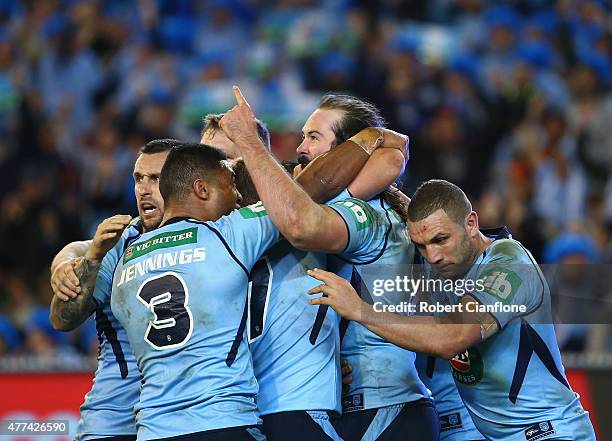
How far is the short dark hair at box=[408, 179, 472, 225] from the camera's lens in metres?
4.63

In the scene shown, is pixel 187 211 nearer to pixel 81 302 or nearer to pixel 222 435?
pixel 81 302

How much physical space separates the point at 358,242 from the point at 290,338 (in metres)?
0.53

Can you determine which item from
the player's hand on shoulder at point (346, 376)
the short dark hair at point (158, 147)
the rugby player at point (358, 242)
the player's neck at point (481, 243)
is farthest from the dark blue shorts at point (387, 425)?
the short dark hair at point (158, 147)

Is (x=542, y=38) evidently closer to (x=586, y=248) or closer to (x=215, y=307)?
(x=586, y=248)

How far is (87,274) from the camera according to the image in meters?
4.78

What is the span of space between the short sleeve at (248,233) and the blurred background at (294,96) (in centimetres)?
477

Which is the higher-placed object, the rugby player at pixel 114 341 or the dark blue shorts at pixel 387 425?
the rugby player at pixel 114 341

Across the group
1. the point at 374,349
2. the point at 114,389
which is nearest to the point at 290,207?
the point at 374,349

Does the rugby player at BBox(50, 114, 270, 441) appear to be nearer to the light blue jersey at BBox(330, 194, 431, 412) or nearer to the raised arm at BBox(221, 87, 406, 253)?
the raised arm at BBox(221, 87, 406, 253)

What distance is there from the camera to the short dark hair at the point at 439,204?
15.2ft

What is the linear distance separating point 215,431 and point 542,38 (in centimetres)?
864

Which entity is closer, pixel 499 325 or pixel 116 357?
pixel 499 325

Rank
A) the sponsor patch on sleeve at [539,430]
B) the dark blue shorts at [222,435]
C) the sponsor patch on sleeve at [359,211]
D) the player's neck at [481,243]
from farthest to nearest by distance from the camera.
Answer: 1. the player's neck at [481,243]
2. the sponsor patch on sleeve at [539,430]
3. the sponsor patch on sleeve at [359,211]
4. the dark blue shorts at [222,435]
